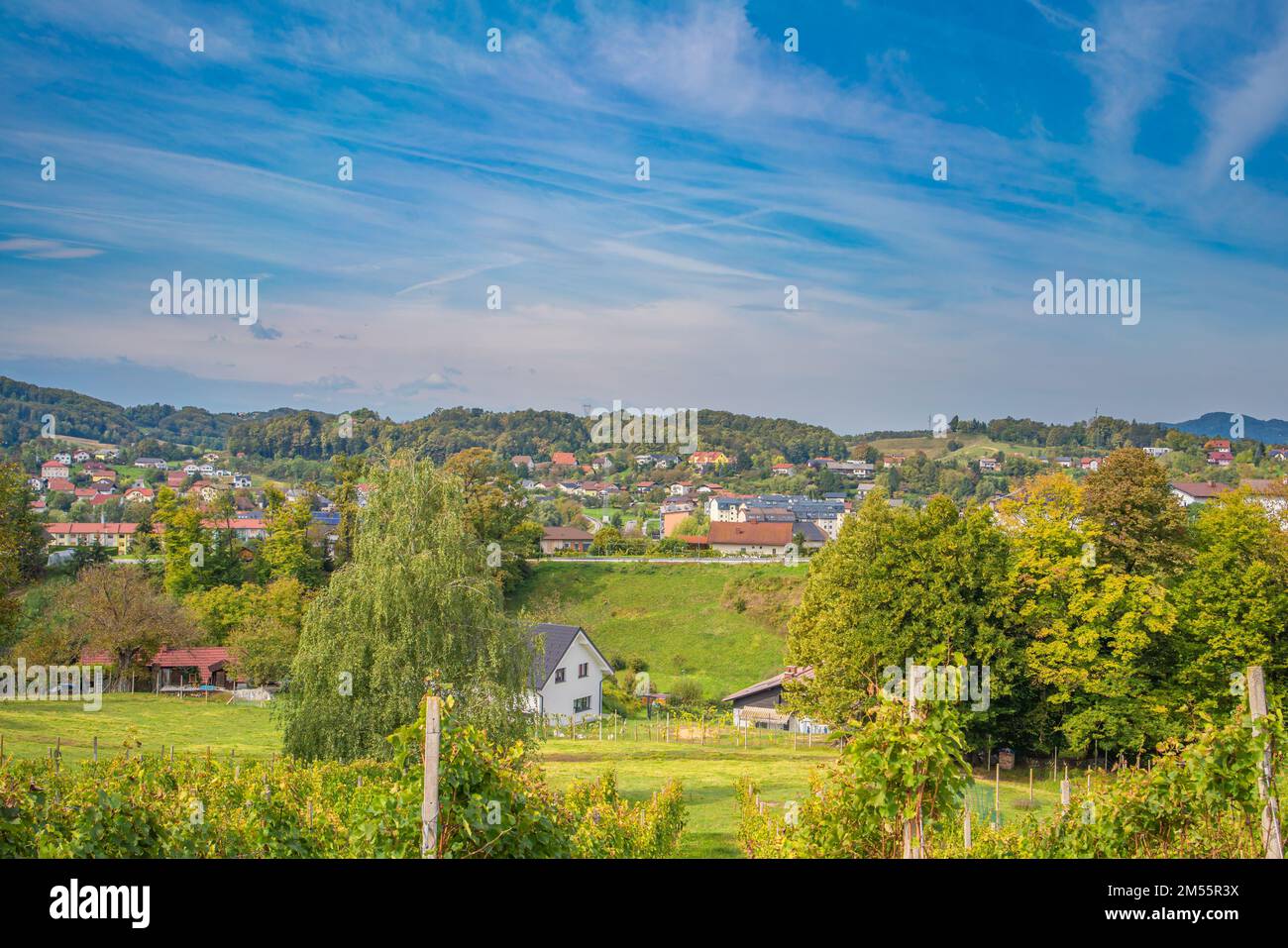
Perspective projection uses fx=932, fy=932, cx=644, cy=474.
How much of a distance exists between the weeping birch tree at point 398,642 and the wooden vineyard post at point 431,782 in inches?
502

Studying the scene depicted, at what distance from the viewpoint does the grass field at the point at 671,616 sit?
50.6 meters

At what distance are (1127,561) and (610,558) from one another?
42607 millimetres

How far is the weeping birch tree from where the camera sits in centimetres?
1952

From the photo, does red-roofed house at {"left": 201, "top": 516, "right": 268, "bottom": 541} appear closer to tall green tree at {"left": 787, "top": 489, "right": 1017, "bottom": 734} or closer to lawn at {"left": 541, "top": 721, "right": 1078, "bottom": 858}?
lawn at {"left": 541, "top": 721, "right": 1078, "bottom": 858}

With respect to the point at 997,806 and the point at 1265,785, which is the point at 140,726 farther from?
the point at 1265,785

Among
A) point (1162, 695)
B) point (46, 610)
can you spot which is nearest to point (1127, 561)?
point (1162, 695)

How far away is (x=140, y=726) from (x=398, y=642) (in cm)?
1687

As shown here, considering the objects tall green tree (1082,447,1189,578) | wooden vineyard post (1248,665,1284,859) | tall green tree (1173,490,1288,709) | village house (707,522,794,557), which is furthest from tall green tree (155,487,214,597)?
wooden vineyard post (1248,665,1284,859)

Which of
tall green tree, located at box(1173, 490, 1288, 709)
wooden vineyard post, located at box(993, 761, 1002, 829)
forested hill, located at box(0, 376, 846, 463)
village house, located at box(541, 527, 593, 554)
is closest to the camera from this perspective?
wooden vineyard post, located at box(993, 761, 1002, 829)

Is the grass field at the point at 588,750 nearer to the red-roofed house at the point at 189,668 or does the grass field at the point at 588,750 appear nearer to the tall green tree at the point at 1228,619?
the red-roofed house at the point at 189,668

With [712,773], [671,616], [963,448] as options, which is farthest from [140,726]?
[963,448]

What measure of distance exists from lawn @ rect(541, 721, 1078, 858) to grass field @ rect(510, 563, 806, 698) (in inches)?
426

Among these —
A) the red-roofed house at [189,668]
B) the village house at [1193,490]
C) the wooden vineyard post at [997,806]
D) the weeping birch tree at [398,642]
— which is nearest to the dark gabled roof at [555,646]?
the red-roofed house at [189,668]
